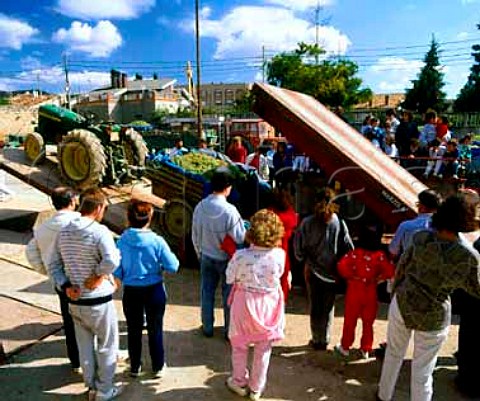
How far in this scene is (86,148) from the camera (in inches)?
298

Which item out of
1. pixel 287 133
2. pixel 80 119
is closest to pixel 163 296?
pixel 287 133

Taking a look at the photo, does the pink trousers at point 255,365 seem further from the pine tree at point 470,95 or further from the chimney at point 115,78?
the chimney at point 115,78

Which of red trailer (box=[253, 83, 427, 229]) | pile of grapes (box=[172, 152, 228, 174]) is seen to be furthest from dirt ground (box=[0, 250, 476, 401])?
pile of grapes (box=[172, 152, 228, 174])

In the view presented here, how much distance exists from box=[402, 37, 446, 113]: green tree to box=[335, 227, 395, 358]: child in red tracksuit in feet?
129

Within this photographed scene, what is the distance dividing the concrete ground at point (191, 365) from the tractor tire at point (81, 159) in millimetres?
3228

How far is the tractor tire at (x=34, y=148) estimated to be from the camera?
27.8 ft

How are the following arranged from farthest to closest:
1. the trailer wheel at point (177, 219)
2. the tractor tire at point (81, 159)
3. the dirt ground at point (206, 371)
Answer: the tractor tire at point (81, 159) → the trailer wheel at point (177, 219) → the dirt ground at point (206, 371)

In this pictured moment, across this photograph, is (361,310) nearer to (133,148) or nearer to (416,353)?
(416,353)

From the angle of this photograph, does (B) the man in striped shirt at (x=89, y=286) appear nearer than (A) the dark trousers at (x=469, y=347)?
Yes

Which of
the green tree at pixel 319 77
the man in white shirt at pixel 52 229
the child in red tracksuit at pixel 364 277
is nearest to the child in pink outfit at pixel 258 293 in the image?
the child in red tracksuit at pixel 364 277

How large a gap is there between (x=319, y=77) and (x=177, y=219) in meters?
34.5

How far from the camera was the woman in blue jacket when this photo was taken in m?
3.08

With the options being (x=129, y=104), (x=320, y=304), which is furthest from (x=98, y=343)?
(x=129, y=104)

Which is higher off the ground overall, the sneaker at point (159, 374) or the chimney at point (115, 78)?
the chimney at point (115, 78)
